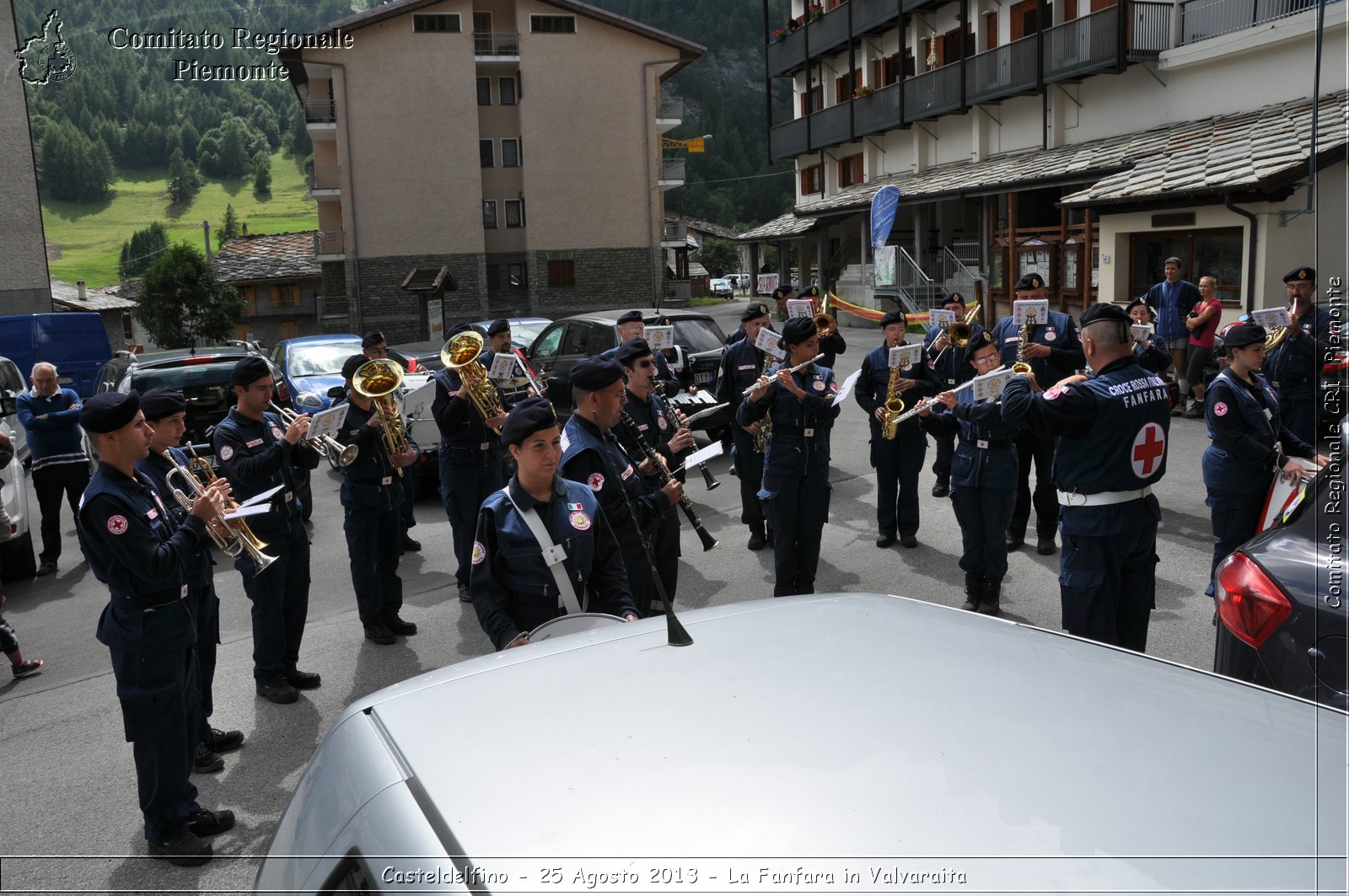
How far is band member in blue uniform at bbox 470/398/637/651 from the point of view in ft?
13.3

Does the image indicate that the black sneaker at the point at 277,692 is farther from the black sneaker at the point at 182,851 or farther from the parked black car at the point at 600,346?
the parked black car at the point at 600,346

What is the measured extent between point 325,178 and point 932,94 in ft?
80.6

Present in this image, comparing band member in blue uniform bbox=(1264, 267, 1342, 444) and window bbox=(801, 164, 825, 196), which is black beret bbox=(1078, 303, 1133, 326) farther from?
window bbox=(801, 164, 825, 196)

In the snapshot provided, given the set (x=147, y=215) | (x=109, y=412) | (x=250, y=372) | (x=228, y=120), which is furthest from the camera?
(x=228, y=120)

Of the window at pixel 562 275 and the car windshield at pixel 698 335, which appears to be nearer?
the car windshield at pixel 698 335

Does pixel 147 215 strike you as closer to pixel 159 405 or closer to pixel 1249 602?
pixel 159 405

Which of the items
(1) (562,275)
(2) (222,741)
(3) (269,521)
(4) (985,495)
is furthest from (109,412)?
(1) (562,275)


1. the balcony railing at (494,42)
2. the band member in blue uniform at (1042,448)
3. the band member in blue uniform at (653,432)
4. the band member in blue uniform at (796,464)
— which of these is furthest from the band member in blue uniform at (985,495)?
the balcony railing at (494,42)

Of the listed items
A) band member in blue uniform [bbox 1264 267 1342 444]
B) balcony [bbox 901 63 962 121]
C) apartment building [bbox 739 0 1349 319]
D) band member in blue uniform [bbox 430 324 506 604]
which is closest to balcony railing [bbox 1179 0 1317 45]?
apartment building [bbox 739 0 1349 319]

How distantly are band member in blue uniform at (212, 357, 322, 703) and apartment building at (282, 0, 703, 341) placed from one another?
33.0 meters

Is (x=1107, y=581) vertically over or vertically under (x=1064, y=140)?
under

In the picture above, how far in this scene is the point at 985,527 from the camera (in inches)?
290

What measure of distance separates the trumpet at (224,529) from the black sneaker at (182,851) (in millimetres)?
1431

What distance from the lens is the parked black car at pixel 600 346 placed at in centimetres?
1366
